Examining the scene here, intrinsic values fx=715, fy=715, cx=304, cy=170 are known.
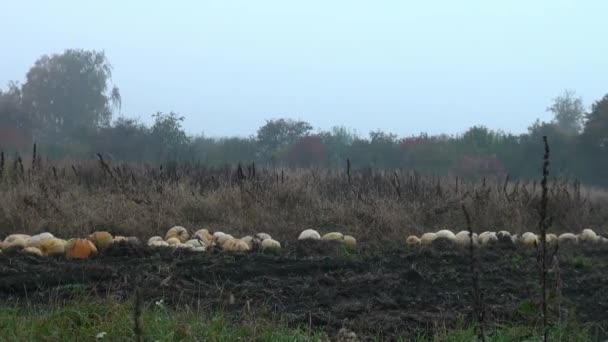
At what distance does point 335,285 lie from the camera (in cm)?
501

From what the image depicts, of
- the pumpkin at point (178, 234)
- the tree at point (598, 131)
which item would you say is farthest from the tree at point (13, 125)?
the tree at point (598, 131)

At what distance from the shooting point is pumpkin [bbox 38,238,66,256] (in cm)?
662

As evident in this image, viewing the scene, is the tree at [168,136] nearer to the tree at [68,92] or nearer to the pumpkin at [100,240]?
the tree at [68,92]

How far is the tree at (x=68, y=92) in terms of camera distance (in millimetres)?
30422

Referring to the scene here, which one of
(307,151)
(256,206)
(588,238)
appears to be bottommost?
(588,238)

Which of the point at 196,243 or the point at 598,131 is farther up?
the point at 598,131

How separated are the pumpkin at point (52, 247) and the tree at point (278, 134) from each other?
20.7 m

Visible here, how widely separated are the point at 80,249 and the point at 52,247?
0.32 metres

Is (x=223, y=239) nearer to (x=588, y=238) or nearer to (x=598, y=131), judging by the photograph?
(x=588, y=238)

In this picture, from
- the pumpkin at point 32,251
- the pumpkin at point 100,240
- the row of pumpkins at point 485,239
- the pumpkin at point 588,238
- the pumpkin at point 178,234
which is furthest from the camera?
the pumpkin at point 588,238

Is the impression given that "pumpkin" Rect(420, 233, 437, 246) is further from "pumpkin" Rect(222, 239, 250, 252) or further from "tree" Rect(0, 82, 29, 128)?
"tree" Rect(0, 82, 29, 128)

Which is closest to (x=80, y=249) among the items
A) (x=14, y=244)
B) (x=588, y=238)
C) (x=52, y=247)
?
(x=52, y=247)

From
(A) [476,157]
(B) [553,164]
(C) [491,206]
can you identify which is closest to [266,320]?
(C) [491,206]

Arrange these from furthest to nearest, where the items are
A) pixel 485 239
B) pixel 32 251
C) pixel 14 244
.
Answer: pixel 485 239
pixel 14 244
pixel 32 251
